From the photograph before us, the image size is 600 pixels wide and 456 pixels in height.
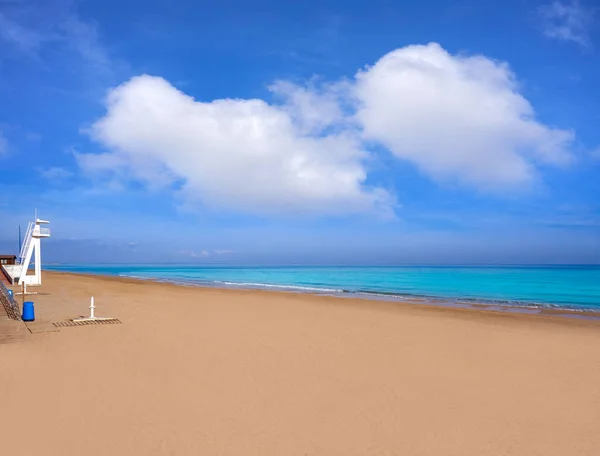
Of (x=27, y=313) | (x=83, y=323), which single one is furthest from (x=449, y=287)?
(x=27, y=313)

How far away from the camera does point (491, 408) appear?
681 centimetres

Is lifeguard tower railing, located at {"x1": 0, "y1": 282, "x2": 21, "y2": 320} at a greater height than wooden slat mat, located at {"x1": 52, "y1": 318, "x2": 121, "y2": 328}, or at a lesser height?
greater

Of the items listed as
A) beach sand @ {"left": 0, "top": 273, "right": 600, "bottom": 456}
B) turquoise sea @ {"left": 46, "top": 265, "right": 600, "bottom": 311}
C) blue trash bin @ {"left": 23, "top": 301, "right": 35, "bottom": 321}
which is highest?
blue trash bin @ {"left": 23, "top": 301, "right": 35, "bottom": 321}

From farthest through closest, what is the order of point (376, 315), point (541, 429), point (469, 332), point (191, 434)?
point (376, 315)
point (469, 332)
point (541, 429)
point (191, 434)

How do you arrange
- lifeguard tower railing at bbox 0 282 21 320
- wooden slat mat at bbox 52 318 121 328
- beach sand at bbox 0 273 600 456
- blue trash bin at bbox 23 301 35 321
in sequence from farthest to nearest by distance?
lifeguard tower railing at bbox 0 282 21 320 < blue trash bin at bbox 23 301 35 321 < wooden slat mat at bbox 52 318 121 328 < beach sand at bbox 0 273 600 456

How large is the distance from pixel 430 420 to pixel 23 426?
231 inches

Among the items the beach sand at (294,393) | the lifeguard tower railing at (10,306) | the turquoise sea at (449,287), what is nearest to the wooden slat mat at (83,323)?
the beach sand at (294,393)

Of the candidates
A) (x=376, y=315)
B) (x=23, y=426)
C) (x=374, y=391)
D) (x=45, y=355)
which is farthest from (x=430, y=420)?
(x=376, y=315)

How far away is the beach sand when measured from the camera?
5496 mm

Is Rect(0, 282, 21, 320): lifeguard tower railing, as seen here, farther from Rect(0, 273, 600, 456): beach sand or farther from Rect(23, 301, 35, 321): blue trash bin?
Rect(0, 273, 600, 456): beach sand

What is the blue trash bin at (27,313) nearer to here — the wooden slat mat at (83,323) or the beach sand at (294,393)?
the wooden slat mat at (83,323)

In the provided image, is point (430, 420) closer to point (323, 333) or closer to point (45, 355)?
point (323, 333)

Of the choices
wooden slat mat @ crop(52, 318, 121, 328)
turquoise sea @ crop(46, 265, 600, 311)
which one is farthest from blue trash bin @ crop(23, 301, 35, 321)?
turquoise sea @ crop(46, 265, 600, 311)

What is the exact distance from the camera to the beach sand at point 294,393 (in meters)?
5.50
